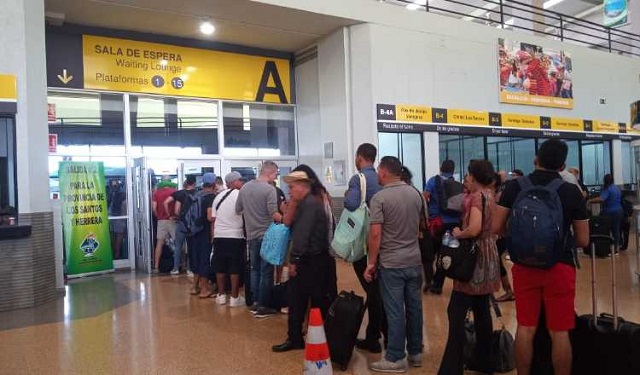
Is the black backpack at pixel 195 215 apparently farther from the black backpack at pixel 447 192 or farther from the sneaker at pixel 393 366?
the sneaker at pixel 393 366

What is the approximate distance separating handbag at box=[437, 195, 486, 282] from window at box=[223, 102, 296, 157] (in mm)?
6793

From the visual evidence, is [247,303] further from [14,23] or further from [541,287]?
[14,23]

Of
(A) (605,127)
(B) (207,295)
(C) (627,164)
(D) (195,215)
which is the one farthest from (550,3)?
(B) (207,295)

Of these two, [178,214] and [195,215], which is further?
[178,214]

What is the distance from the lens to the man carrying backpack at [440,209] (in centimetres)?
554

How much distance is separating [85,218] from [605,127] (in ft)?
37.2

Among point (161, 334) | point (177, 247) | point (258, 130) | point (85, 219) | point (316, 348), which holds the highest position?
point (258, 130)

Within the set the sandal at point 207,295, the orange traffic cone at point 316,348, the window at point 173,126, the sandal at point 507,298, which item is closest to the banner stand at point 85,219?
the window at point 173,126

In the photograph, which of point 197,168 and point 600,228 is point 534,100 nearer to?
point 600,228

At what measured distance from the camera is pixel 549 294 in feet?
8.52

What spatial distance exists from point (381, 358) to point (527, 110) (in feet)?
27.5

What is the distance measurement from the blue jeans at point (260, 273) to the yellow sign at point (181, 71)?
4.71m

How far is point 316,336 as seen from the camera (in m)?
3.00

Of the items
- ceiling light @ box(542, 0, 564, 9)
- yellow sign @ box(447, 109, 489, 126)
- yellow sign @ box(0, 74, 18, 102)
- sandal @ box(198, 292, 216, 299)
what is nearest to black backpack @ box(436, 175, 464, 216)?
sandal @ box(198, 292, 216, 299)
